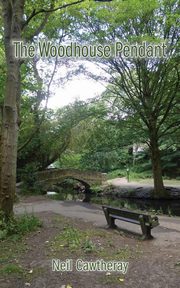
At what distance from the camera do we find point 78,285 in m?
4.23

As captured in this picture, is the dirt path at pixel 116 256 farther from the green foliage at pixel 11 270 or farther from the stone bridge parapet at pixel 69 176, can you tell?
the stone bridge parapet at pixel 69 176

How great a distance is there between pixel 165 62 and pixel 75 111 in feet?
Result: 18.9

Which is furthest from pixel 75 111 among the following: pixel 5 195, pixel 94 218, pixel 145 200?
pixel 5 195

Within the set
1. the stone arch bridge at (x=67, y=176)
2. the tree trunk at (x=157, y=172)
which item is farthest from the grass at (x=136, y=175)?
the tree trunk at (x=157, y=172)

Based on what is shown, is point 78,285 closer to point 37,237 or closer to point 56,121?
point 37,237

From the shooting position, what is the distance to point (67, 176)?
23500 millimetres

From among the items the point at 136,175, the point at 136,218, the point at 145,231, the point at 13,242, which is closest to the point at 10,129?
the point at 13,242

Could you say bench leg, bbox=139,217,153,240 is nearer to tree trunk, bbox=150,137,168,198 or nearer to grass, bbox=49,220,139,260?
grass, bbox=49,220,139,260

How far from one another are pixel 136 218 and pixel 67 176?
1672cm

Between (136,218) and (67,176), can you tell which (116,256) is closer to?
(136,218)

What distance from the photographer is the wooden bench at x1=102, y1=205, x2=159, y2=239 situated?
6.69 m

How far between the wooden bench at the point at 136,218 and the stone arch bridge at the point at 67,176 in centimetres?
1262

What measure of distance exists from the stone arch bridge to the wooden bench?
1262cm

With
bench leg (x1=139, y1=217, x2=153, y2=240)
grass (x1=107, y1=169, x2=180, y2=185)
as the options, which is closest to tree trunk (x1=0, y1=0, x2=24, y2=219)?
bench leg (x1=139, y1=217, x2=153, y2=240)
